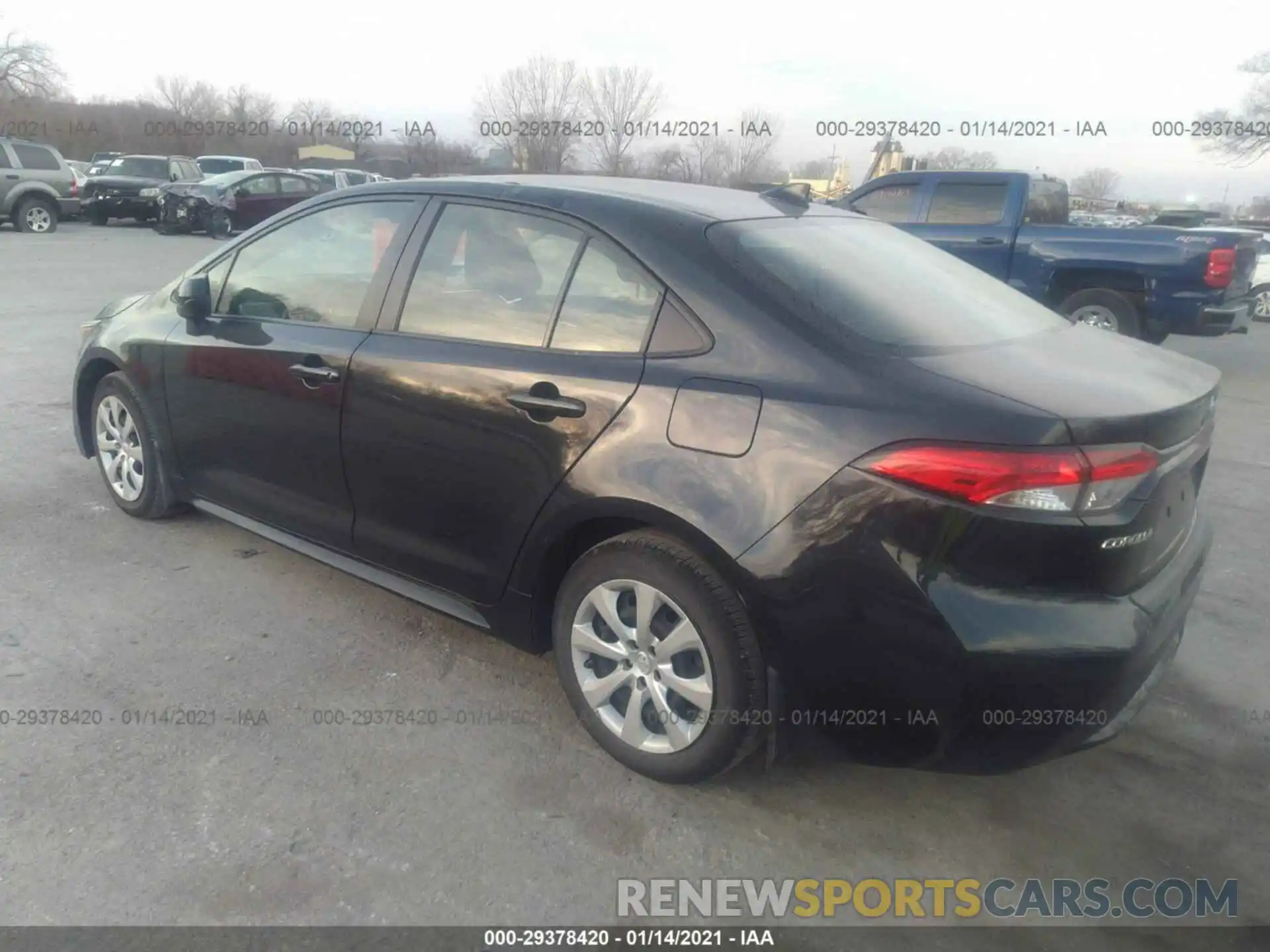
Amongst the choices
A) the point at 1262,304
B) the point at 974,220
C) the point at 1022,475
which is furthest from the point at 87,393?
the point at 1262,304

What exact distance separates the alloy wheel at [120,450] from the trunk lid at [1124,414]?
143 inches

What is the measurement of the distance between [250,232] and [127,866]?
2.48 meters

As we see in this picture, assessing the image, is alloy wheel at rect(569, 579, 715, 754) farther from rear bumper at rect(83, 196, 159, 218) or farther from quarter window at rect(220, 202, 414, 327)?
rear bumper at rect(83, 196, 159, 218)

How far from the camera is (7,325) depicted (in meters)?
9.69

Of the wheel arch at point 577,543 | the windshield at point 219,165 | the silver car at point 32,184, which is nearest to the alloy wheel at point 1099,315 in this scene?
the wheel arch at point 577,543

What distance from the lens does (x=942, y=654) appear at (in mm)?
2314

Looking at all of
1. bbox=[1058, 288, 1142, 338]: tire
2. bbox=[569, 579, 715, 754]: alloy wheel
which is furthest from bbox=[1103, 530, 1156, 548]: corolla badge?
bbox=[1058, 288, 1142, 338]: tire

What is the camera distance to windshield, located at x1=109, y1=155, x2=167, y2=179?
23.5 meters

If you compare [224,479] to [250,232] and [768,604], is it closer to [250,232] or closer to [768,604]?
[250,232]

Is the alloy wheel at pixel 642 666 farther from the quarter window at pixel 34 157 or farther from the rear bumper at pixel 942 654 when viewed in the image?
the quarter window at pixel 34 157

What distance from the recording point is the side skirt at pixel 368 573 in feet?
10.6

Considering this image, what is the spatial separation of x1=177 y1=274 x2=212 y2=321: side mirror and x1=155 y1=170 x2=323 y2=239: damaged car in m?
18.9

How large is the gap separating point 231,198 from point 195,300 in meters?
19.9

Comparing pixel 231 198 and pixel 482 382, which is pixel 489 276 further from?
pixel 231 198
